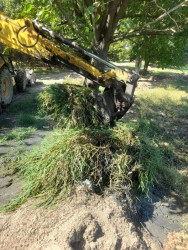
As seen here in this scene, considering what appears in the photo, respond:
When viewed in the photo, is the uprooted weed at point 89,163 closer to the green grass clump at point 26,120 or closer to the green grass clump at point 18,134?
the green grass clump at point 18,134

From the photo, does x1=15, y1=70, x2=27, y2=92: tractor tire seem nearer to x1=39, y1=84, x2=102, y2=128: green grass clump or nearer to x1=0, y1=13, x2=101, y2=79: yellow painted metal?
x1=39, y1=84, x2=102, y2=128: green grass clump

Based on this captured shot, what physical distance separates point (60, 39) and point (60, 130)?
5.19ft

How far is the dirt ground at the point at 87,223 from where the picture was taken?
8.00 feet

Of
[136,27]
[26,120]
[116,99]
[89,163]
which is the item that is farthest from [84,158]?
[136,27]

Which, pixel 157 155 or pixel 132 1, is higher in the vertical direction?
pixel 132 1

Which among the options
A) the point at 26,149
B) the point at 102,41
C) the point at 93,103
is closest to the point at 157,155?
the point at 93,103

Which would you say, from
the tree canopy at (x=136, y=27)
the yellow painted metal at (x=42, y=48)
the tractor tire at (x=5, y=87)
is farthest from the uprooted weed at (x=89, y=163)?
the tractor tire at (x=5, y=87)

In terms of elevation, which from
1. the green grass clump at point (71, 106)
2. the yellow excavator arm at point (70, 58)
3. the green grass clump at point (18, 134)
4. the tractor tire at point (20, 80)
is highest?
the yellow excavator arm at point (70, 58)

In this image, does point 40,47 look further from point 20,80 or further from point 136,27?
point 20,80

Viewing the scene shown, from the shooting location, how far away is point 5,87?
23.0ft

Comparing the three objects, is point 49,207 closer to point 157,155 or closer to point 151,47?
point 157,155

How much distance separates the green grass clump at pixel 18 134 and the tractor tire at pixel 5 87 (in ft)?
6.22

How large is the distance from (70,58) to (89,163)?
1.77 metres

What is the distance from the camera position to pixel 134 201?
3348 mm
